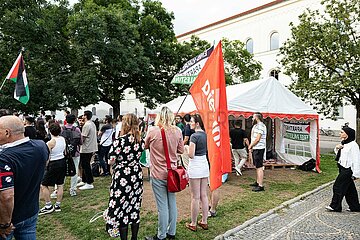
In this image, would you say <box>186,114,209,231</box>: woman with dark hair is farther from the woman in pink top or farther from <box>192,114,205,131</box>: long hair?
the woman in pink top

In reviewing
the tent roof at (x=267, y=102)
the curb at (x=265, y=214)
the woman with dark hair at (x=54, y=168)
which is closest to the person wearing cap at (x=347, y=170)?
the curb at (x=265, y=214)

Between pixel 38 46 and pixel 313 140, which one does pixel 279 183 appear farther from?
pixel 38 46

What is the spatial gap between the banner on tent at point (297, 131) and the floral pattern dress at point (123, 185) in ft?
28.3

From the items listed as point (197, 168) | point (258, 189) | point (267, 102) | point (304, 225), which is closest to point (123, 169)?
point (197, 168)

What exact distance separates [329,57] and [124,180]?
14.4m

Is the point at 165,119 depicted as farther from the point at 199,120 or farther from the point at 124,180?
the point at 124,180

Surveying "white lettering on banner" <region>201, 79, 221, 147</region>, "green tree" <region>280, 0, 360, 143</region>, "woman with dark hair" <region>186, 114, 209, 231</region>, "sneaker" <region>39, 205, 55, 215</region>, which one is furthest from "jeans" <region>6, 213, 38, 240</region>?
"green tree" <region>280, 0, 360, 143</region>

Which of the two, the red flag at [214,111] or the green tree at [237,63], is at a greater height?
the green tree at [237,63]

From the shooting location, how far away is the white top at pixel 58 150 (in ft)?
17.9

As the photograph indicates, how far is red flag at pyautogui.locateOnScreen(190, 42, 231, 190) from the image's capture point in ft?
15.5

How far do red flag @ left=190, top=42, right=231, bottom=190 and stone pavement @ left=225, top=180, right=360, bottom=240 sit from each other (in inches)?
41.8


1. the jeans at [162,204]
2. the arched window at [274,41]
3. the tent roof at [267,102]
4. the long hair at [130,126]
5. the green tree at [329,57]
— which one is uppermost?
the arched window at [274,41]

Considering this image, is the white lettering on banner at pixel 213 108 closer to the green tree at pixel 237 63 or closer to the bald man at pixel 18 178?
the bald man at pixel 18 178

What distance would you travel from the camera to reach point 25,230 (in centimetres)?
267
